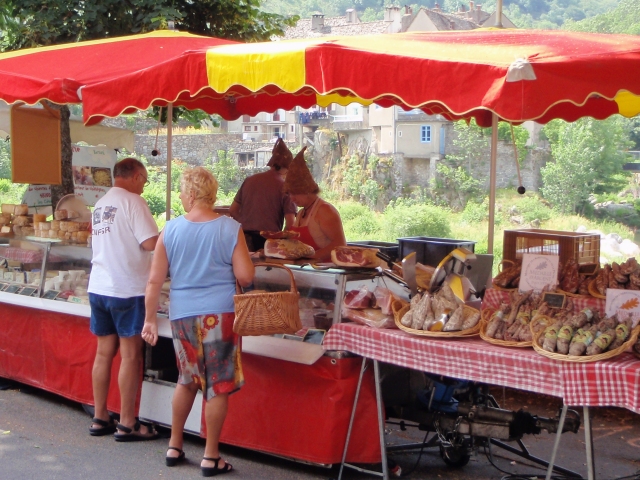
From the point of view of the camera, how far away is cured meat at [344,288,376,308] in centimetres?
427

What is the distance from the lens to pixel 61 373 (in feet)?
18.7

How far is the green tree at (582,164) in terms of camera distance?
39.5m

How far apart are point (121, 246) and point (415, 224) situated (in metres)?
28.8

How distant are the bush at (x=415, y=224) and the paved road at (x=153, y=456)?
89.2 ft

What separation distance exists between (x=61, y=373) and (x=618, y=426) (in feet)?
13.6

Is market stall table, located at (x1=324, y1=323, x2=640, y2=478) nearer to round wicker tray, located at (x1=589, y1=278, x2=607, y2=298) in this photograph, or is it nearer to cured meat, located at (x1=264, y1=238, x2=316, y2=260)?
cured meat, located at (x1=264, y1=238, x2=316, y2=260)

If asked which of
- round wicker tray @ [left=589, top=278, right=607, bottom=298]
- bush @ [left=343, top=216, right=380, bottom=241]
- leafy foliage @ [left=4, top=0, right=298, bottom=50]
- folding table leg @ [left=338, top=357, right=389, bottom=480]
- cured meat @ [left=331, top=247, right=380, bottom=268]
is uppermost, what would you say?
leafy foliage @ [left=4, top=0, right=298, bottom=50]

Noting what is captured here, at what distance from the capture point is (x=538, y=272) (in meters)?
4.74

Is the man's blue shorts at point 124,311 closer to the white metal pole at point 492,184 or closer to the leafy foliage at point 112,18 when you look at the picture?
the white metal pole at point 492,184

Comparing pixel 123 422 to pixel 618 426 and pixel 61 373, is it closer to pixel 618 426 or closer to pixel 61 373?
pixel 61 373

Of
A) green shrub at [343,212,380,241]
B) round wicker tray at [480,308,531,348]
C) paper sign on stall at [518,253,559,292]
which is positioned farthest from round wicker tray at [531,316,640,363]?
green shrub at [343,212,380,241]

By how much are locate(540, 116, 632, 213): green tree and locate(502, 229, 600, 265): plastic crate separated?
113 feet

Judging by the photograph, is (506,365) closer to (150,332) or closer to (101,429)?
(150,332)

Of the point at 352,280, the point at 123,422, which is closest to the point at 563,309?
the point at 352,280
